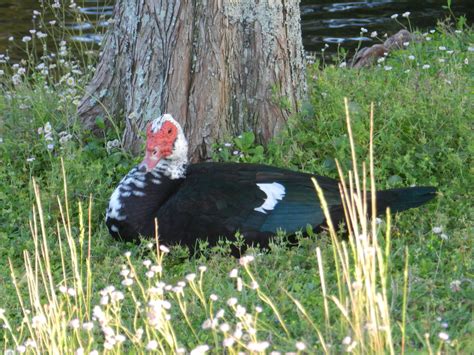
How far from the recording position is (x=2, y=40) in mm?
10938

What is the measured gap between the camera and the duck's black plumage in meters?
5.21

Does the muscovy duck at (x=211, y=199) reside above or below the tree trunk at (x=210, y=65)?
below

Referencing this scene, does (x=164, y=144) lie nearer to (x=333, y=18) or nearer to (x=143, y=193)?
(x=143, y=193)

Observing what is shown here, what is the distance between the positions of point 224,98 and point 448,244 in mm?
1802

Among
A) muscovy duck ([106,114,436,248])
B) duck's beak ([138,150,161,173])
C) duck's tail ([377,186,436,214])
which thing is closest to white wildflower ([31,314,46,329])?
muscovy duck ([106,114,436,248])

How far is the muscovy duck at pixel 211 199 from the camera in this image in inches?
205

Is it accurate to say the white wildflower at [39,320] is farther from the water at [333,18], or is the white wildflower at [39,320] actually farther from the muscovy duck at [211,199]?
the water at [333,18]

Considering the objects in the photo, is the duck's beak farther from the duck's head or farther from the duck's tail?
the duck's tail

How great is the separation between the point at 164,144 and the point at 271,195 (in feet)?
2.28

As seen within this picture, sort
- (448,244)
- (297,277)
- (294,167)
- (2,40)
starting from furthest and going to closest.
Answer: (2,40) → (294,167) → (448,244) → (297,277)

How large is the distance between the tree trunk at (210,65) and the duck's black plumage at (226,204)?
73cm

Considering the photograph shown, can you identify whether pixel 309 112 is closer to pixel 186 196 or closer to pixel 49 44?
pixel 186 196

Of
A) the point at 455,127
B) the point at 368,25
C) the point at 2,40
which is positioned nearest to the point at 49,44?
the point at 2,40

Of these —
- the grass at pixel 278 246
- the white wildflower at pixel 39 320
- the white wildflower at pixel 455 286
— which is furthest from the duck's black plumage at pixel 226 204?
the white wildflower at pixel 39 320
